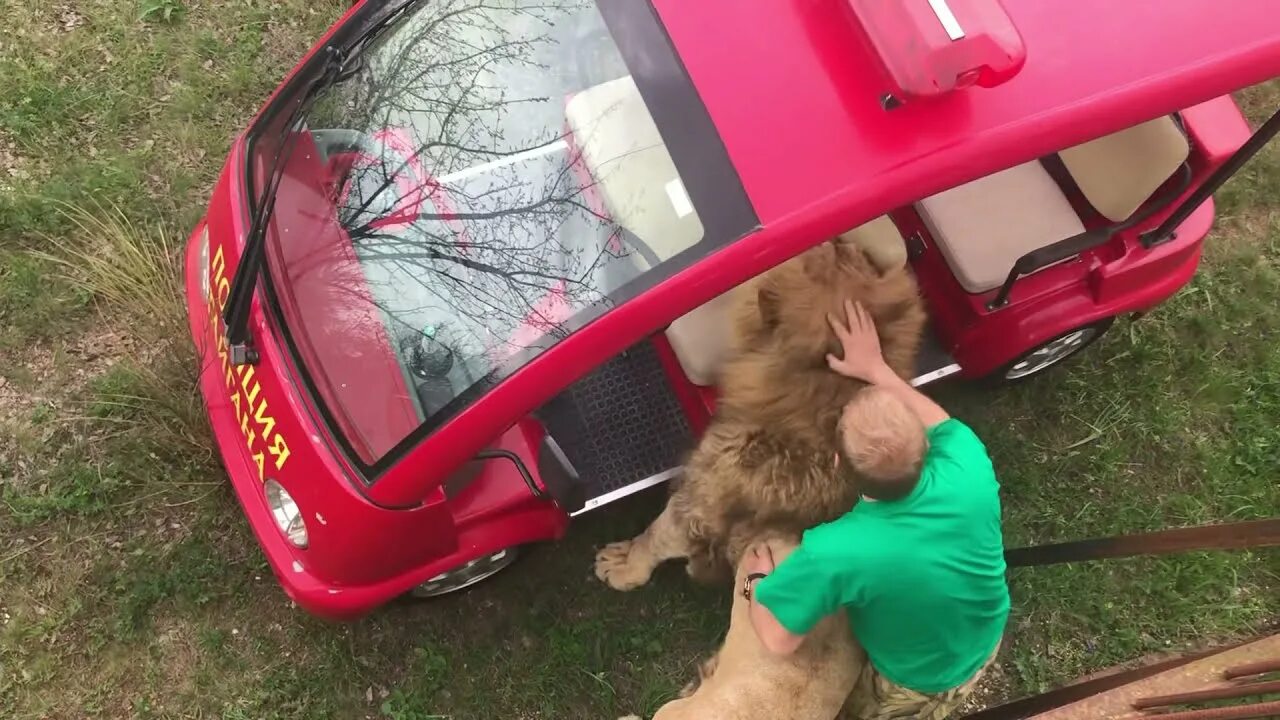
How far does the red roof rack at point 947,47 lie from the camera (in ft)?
6.82

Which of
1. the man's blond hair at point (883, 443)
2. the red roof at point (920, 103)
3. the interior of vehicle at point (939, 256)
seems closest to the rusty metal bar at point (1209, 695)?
the interior of vehicle at point (939, 256)

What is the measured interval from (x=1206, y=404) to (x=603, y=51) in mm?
3401

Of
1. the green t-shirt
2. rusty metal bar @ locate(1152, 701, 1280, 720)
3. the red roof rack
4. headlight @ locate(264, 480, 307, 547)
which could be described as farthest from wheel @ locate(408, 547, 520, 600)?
rusty metal bar @ locate(1152, 701, 1280, 720)

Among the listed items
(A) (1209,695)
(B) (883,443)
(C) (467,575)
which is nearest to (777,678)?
(B) (883,443)

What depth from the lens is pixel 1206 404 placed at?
432cm

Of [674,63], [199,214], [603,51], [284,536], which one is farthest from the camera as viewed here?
[199,214]

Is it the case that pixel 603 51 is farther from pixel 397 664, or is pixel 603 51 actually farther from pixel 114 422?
pixel 114 422

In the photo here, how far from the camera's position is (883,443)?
242cm

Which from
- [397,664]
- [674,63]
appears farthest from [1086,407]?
[397,664]

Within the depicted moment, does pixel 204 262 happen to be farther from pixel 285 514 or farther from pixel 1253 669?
pixel 1253 669

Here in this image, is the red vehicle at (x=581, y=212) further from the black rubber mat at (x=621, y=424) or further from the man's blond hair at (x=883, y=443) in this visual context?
the man's blond hair at (x=883, y=443)

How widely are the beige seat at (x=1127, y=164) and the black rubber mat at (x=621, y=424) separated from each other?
5.80ft

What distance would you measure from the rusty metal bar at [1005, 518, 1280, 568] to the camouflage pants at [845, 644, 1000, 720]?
1.64ft

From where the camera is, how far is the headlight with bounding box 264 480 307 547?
291cm
